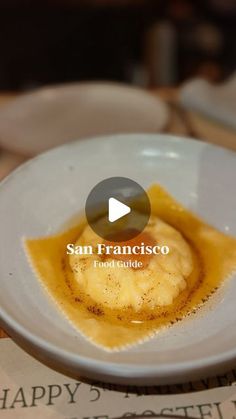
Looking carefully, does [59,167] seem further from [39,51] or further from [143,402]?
[39,51]

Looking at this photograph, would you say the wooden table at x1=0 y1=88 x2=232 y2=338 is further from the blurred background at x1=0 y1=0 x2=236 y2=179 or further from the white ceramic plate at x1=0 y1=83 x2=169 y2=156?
the blurred background at x1=0 y1=0 x2=236 y2=179

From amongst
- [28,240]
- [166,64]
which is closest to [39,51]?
[166,64]

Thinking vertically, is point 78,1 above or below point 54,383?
above

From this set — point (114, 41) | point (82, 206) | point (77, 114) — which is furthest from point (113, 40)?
point (82, 206)

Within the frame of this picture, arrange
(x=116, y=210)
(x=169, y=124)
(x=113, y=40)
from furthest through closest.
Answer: (x=113, y=40) → (x=169, y=124) → (x=116, y=210)
